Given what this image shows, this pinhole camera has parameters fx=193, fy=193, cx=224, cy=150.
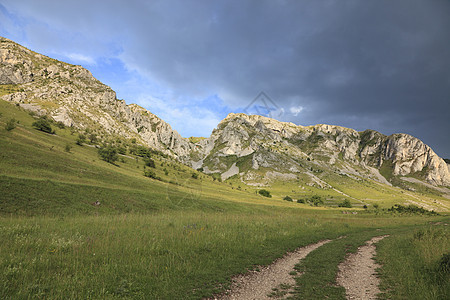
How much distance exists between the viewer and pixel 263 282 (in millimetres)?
9797

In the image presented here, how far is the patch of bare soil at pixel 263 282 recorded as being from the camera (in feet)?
27.7

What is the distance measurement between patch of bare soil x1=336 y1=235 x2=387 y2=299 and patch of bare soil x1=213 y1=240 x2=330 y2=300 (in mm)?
2648

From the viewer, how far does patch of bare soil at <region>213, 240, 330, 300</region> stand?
844cm

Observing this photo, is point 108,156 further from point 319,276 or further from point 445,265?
point 445,265

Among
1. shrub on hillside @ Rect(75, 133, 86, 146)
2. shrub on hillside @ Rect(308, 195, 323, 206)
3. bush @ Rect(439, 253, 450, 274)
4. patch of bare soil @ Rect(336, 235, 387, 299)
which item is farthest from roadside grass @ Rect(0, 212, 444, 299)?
shrub on hillside @ Rect(308, 195, 323, 206)

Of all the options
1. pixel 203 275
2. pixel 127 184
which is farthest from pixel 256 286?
pixel 127 184

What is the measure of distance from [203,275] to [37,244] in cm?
934

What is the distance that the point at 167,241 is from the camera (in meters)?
13.8

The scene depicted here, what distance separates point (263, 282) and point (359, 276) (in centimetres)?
602

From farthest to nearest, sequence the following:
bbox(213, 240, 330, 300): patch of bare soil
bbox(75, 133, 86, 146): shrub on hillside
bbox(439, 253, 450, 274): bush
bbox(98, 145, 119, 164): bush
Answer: bbox(75, 133, 86, 146): shrub on hillside, bbox(98, 145, 119, 164): bush, bbox(439, 253, 450, 274): bush, bbox(213, 240, 330, 300): patch of bare soil

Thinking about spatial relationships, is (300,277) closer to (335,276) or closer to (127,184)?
(335,276)

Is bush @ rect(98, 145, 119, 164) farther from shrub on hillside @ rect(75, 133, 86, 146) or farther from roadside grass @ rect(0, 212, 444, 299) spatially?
roadside grass @ rect(0, 212, 444, 299)

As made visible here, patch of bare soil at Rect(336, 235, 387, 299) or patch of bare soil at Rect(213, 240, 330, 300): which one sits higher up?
patch of bare soil at Rect(336, 235, 387, 299)

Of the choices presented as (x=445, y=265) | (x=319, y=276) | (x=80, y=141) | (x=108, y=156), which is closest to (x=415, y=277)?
(x=445, y=265)
